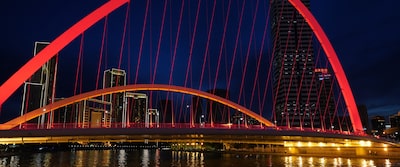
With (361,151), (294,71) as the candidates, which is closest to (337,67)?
(361,151)

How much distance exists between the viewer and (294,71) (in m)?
118

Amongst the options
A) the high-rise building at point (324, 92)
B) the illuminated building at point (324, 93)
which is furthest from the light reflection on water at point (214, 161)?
the high-rise building at point (324, 92)

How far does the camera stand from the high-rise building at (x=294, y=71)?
110m

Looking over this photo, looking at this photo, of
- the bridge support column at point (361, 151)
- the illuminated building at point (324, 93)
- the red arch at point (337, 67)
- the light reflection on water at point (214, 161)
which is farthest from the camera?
the illuminated building at point (324, 93)

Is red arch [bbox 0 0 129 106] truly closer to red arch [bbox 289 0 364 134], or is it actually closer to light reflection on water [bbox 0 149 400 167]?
light reflection on water [bbox 0 149 400 167]

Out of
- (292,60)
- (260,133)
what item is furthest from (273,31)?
(260,133)

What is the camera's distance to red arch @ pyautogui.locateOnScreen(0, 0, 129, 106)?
23.6m

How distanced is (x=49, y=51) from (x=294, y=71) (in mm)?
101332

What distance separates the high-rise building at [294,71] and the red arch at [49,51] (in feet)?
273

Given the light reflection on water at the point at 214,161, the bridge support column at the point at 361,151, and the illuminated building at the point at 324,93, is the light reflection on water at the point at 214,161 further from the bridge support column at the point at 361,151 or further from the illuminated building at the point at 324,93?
the illuminated building at the point at 324,93

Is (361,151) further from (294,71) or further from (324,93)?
(324,93)

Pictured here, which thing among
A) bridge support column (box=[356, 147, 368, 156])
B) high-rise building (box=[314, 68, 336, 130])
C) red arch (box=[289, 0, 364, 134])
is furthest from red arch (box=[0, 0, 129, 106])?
high-rise building (box=[314, 68, 336, 130])

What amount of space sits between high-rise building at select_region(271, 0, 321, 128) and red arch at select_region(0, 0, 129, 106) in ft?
273

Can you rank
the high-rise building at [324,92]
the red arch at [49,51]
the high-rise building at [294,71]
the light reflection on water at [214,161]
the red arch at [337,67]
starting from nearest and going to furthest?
the red arch at [49,51] → the light reflection on water at [214,161] → the red arch at [337,67] → the high-rise building at [294,71] → the high-rise building at [324,92]
